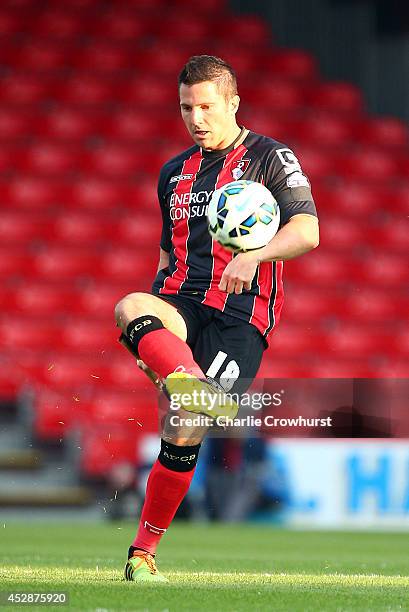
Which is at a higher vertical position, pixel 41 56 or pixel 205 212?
pixel 41 56

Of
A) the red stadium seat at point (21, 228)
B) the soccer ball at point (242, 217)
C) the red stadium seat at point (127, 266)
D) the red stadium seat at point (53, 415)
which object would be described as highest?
the red stadium seat at point (21, 228)

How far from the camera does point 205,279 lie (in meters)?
4.63

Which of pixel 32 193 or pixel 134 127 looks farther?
pixel 134 127

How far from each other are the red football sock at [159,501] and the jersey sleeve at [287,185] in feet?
3.26

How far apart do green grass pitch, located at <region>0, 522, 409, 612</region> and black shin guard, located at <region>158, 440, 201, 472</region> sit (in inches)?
16.7

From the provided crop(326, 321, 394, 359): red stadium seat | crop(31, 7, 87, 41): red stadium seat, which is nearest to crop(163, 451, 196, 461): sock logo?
crop(326, 321, 394, 359): red stadium seat

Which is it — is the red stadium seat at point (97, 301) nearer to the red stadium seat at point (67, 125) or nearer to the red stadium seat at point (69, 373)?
the red stadium seat at point (69, 373)

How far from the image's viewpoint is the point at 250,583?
4.60 meters

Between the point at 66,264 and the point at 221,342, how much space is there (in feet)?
25.6

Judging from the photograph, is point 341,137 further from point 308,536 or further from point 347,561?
point 347,561

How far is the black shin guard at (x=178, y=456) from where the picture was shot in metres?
4.50

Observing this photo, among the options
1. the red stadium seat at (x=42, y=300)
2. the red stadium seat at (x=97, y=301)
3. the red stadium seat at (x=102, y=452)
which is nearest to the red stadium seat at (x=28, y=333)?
the red stadium seat at (x=42, y=300)

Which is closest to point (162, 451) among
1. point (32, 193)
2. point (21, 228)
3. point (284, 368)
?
point (284, 368)

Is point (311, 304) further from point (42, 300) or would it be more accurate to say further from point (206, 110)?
point (206, 110)
